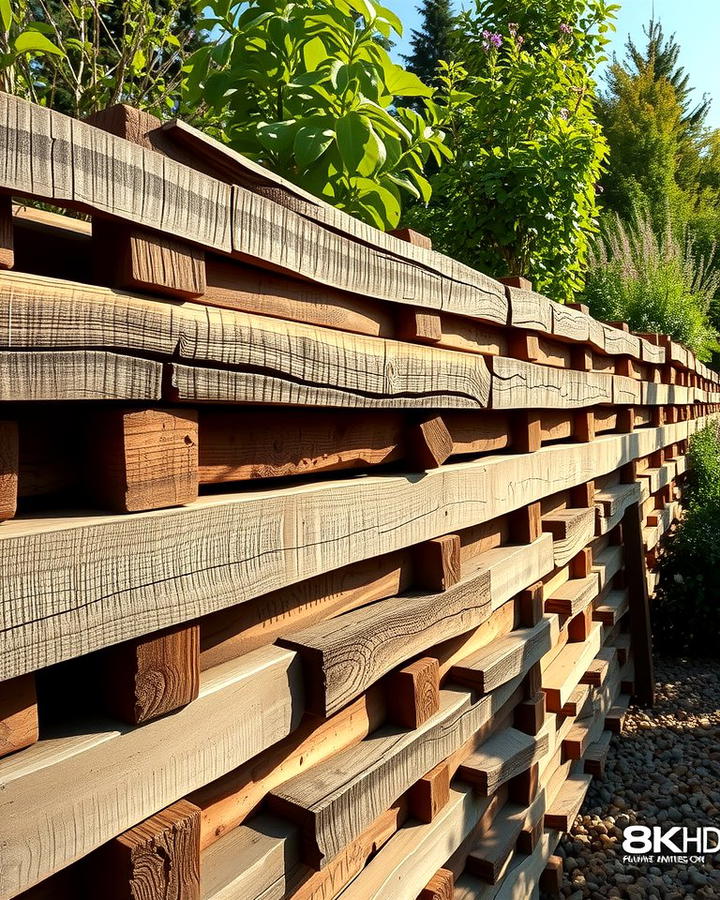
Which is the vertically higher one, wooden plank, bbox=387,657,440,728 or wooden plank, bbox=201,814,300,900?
wooden plank, bbox=387,657,440,728

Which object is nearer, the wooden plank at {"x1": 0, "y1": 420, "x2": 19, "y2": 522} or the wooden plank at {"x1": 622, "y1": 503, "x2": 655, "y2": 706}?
the wooden plank at {"x1": 0, "y1": 420, "x2": 19, "y2": 522}

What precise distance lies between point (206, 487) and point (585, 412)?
109 inches

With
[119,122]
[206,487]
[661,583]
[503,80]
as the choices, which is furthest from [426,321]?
[661,583]

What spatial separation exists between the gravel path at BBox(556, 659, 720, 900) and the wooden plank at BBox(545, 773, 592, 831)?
0.25m

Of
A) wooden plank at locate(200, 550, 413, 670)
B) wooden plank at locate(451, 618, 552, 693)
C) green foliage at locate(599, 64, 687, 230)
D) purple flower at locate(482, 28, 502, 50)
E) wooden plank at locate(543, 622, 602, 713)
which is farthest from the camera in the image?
green foliage at locate(599, 64, 687, 230)

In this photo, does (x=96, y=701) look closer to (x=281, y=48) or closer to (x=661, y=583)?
(x=281, y=48)

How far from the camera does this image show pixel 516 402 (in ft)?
8.41

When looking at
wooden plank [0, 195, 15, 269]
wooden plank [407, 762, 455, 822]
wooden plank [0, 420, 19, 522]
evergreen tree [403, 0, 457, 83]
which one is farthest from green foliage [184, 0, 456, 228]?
evergreen tree [403, 0, 457, 83]

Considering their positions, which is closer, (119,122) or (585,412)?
(119,122)

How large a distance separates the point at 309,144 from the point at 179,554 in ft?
4.29

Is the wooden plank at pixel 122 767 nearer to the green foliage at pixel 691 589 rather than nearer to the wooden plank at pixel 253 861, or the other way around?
the wooden plank at pixel 253 861

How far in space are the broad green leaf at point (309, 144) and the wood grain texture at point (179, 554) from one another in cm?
90

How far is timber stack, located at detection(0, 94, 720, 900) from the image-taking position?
0.98 metres

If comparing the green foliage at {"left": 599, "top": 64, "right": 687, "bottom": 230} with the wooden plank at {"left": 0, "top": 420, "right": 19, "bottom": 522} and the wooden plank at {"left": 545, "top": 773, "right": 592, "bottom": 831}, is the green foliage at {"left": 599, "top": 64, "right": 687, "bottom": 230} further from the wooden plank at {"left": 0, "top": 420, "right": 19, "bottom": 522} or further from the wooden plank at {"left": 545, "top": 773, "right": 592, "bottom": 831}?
the wooden plank at {"left": 0, "top": 420, "right": 19, "bottom": 522}
